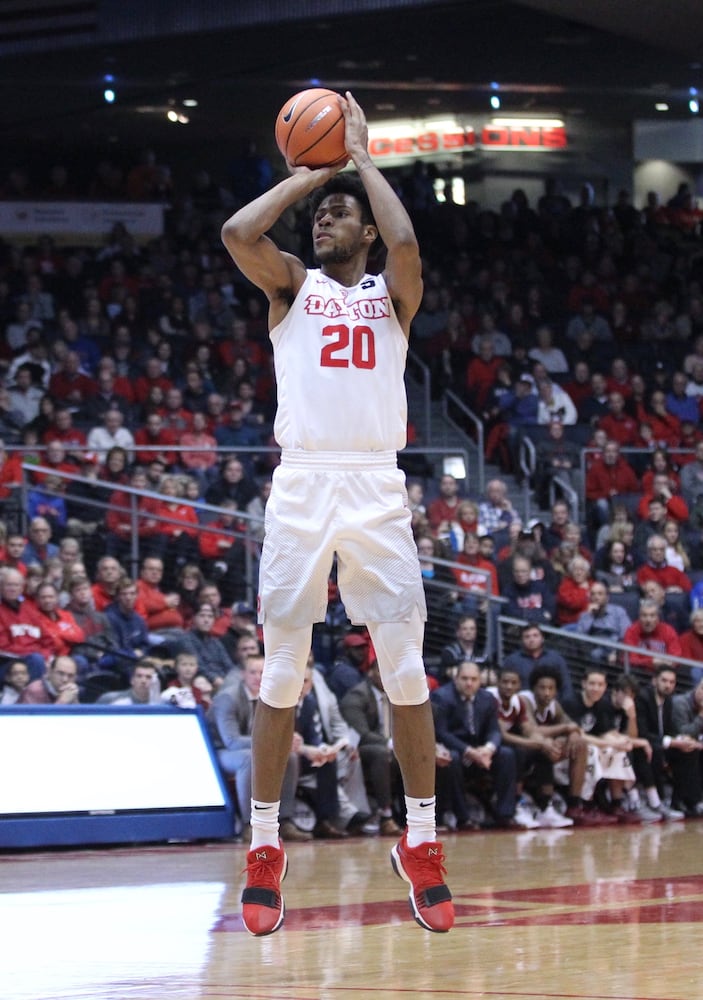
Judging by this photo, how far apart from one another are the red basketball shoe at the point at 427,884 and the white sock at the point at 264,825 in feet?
1.35

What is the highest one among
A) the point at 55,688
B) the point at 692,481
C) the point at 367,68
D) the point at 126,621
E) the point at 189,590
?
the point at 367,68

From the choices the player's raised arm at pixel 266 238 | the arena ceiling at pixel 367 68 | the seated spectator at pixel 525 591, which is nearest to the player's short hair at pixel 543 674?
the seated spectator at pixel 525 591

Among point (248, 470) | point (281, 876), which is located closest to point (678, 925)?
point (281, 876)

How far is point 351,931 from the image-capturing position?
18.7ft

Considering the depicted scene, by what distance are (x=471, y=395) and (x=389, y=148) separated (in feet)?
29.3

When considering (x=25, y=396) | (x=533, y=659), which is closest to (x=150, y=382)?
(x=25, y=396)

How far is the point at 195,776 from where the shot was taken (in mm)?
10156

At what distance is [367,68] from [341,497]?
18.6 meters

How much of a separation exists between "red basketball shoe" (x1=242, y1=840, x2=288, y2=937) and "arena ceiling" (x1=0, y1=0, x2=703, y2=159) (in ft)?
47.1

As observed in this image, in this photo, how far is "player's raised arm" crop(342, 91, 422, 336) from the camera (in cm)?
545

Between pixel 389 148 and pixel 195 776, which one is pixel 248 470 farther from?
pixel 389 148

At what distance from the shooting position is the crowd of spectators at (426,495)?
11.7 m

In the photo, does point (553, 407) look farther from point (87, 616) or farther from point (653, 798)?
point (87, 616)

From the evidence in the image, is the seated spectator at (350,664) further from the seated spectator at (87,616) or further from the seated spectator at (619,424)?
the seated spectator at (619,424)
